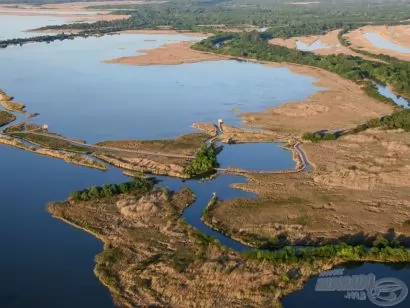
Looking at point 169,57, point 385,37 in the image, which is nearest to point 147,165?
point 169,57

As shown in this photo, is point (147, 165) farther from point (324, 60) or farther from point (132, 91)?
point (324, 60)

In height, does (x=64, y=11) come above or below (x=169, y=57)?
above

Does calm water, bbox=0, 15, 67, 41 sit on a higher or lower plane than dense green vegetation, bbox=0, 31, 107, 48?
higher

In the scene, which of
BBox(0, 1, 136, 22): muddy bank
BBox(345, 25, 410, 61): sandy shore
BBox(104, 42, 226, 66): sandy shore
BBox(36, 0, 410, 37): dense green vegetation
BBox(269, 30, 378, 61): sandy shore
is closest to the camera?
BBox(104, 42, 226, 66): sandy shore

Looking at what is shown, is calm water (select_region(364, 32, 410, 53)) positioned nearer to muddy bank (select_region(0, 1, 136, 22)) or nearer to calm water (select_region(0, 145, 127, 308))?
muddy bank (select_region(0, 1, 136, 22))

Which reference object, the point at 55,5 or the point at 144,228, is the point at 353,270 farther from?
the point at 55,5

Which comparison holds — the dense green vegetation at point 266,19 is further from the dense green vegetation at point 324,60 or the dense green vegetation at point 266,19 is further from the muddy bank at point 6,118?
the muddy bank at point 6,118

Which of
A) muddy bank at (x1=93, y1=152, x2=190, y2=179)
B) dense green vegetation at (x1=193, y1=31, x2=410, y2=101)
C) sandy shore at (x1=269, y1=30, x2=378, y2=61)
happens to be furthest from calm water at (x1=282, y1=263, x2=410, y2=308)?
sandy shore at (x1=269, y1=30, x2=378, y2=61)
